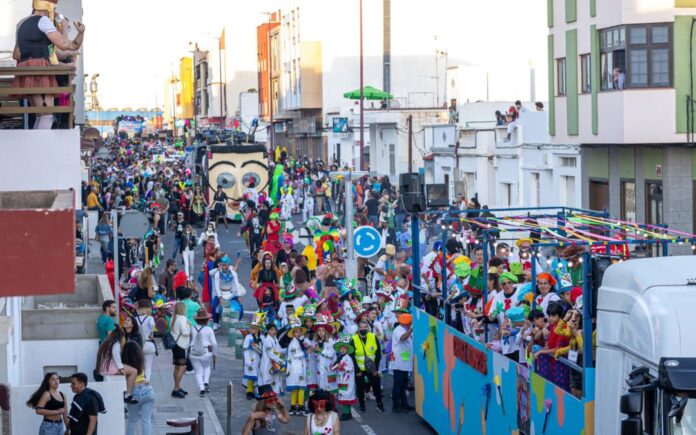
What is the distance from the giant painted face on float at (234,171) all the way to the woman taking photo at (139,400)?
114ft

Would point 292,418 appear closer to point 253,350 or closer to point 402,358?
point 253,350

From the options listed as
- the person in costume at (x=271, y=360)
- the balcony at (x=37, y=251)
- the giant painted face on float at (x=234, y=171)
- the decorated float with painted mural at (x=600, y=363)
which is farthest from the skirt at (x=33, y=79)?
the giant painted face on float at (x=234, y=171)

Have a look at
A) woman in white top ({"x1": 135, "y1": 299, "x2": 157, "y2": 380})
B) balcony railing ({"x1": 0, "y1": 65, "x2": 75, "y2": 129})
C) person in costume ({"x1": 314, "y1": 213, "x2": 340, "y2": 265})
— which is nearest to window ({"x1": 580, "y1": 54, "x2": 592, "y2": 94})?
person in costume ({"x1": 314, "y1": 213, "x2": 340, "y2": 265})

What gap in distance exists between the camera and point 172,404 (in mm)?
20234

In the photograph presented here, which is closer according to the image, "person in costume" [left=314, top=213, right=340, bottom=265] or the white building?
"person in costume" [left=314, top=213, right=340, bottom=265]

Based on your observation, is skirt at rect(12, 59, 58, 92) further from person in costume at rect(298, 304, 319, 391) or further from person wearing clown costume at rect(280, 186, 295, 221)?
person wearing clown costume at rect(280, 186, 295, 221)

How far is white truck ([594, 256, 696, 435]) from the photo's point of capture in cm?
844

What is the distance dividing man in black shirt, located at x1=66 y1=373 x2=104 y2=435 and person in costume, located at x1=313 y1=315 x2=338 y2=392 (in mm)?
4417

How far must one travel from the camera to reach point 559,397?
12.3m

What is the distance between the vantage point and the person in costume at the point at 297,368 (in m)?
19.1

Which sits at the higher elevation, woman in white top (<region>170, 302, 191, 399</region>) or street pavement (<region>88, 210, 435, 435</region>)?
woman in white top (<region>170, 302, 191, 399</region>)

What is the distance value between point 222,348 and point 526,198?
17.3 m

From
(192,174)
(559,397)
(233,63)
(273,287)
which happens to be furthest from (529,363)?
(233,63)

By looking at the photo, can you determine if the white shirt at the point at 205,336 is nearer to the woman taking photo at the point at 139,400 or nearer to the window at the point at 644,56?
the woman taking photo at the point at 139,400
